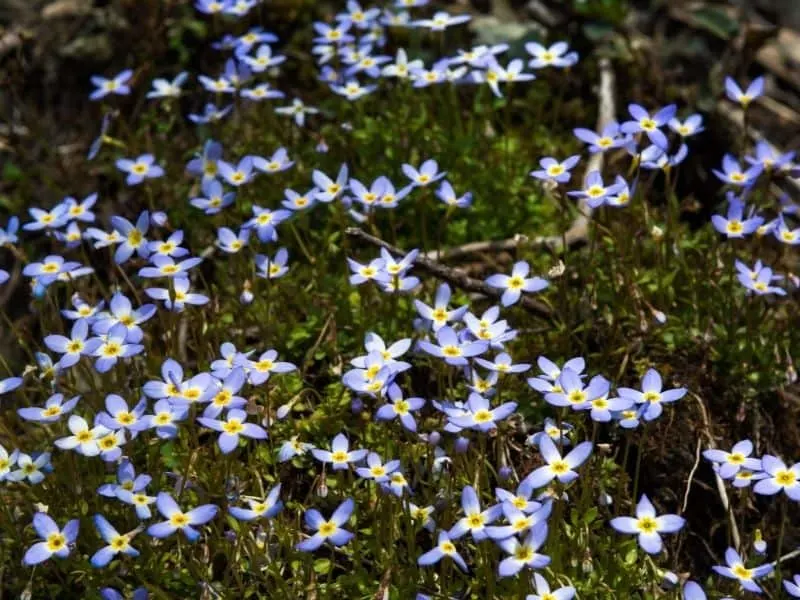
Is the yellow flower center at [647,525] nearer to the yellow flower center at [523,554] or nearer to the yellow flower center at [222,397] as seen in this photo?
the yellow flower center at [523,554]

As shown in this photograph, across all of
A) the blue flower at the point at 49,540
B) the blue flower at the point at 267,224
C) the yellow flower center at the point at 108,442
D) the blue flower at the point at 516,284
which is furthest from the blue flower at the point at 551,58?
the blue flower at the point at 49,540

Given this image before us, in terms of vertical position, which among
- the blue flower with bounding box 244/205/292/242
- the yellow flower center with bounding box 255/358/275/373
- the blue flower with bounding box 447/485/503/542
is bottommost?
the blue flower with bounding box 447/485/503/542

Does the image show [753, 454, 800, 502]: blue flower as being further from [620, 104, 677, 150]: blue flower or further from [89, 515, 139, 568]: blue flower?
[89, 515, 139, 568]: blue flower

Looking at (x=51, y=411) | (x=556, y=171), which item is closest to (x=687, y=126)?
(x=556, y=171)

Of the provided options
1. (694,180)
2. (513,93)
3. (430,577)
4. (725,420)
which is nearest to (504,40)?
(513,93)

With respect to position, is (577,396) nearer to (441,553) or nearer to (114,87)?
(441,553)

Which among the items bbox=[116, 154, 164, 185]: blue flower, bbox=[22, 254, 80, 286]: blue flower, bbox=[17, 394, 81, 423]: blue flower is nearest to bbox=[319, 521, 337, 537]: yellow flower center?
bbox=[17, 394, 81, 423]: blue flower
